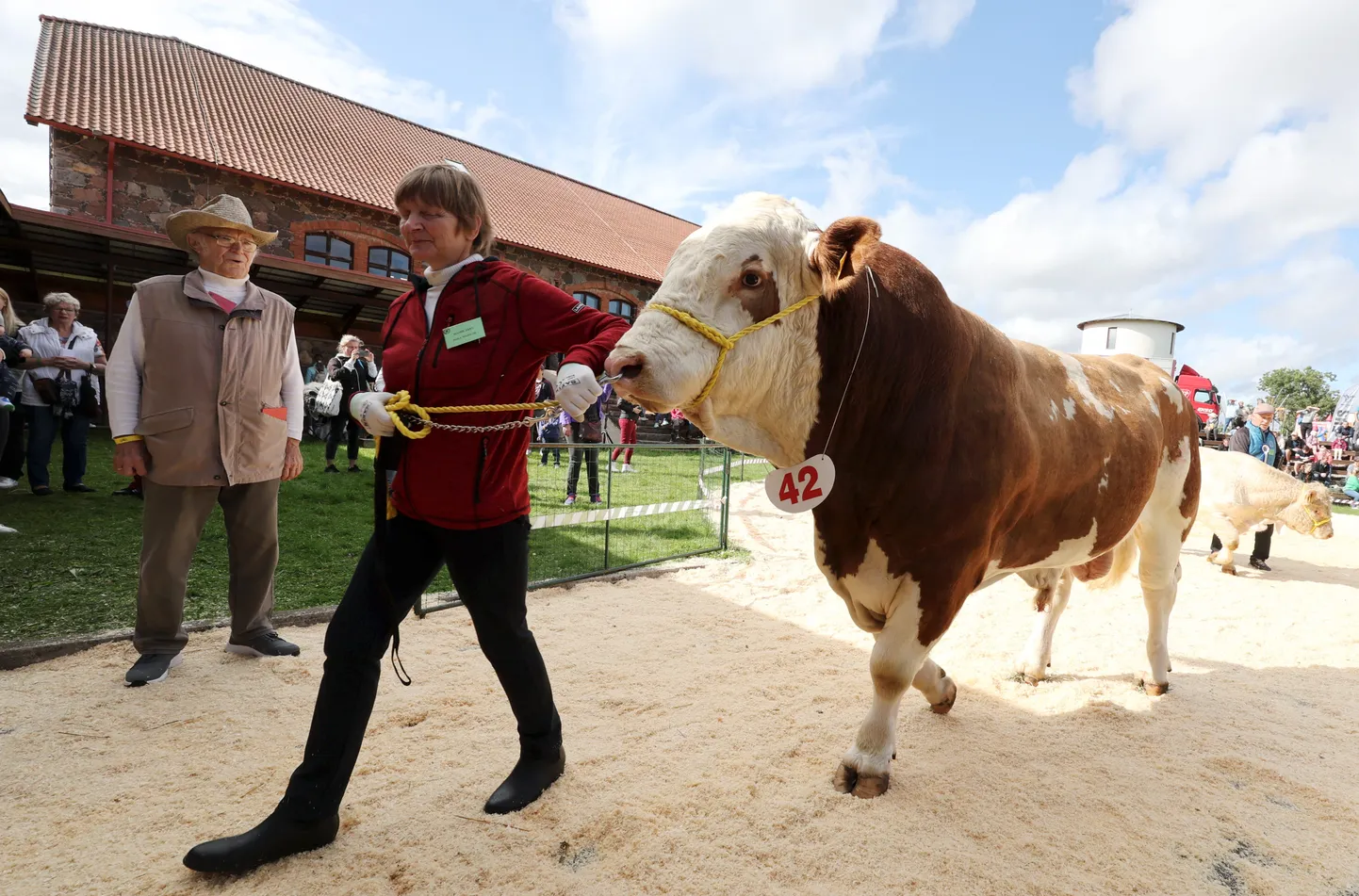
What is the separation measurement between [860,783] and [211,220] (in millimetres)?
3489

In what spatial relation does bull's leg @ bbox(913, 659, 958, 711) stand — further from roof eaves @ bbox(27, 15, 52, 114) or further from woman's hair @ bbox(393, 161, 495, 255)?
→ roof eaves @ bbox(27, 15, 52, 114)

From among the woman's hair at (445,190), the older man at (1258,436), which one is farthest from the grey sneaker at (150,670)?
the older man at (1258,436)

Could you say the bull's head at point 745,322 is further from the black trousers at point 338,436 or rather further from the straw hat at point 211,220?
the black trousers at point 338,436

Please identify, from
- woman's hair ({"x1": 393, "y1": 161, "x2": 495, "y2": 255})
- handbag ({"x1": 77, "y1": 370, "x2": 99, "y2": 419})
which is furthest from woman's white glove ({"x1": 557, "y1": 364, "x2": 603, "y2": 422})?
handbag ({"x1": 77, "y1": 370, "x2": 99, "y2": 419})

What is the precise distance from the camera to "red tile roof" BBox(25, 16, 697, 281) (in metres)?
14.7

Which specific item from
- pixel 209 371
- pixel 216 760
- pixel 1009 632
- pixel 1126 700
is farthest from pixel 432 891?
pixel 1009 632

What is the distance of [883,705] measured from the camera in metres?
2.37

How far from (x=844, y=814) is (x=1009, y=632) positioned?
107 inches

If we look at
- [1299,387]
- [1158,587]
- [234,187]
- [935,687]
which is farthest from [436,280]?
[1299,387]

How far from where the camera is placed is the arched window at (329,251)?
16750 mm

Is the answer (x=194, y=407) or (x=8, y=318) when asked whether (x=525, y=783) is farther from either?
(x=8, y=318)

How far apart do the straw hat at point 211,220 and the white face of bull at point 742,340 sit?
2.17m

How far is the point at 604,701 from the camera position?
3082mm

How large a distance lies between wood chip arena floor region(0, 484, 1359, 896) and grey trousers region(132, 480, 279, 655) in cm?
22
